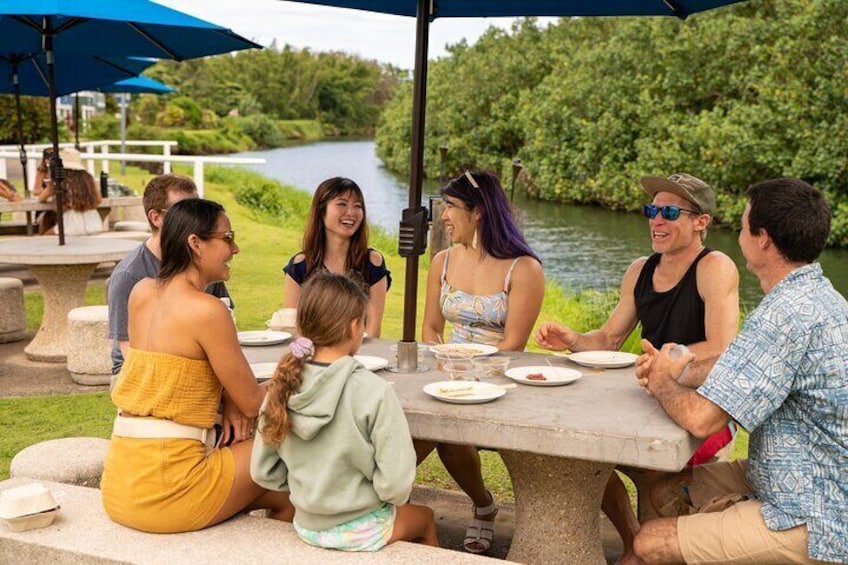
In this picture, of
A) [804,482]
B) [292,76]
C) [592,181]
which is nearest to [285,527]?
[804,482]

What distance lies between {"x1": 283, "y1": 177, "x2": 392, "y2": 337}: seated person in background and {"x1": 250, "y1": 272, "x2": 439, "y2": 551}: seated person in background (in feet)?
5.53

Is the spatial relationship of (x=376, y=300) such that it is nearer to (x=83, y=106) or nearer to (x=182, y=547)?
(x=182, y=547)

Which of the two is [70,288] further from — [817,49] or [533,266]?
[817,49]

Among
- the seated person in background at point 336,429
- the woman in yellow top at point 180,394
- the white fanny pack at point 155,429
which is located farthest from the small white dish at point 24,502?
the seated person in background at point 336,429

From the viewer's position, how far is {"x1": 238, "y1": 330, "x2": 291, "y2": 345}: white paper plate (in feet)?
12.6

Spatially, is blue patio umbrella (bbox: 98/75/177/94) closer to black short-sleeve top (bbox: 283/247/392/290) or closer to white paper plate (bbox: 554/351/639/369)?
black short-sleeve top (bbox: 283/247/392/290)

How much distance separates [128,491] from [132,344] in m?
0.46

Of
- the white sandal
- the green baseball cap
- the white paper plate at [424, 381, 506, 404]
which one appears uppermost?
the green baseball cap

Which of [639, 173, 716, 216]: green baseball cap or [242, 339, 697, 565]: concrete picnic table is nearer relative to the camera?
[242, 339, 697, 565]: concrete picnic table

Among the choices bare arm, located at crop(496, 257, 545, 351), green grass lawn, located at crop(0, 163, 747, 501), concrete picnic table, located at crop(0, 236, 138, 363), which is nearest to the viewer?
bare arm, located at crop(496, 257, 545, 351)

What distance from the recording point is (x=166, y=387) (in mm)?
2975

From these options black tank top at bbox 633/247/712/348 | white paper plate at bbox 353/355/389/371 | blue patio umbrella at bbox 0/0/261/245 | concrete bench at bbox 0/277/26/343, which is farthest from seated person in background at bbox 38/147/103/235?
black tank top at bbox 633/247/712/348

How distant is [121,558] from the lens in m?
2.82

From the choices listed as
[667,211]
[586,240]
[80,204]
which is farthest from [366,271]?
[586,240]
